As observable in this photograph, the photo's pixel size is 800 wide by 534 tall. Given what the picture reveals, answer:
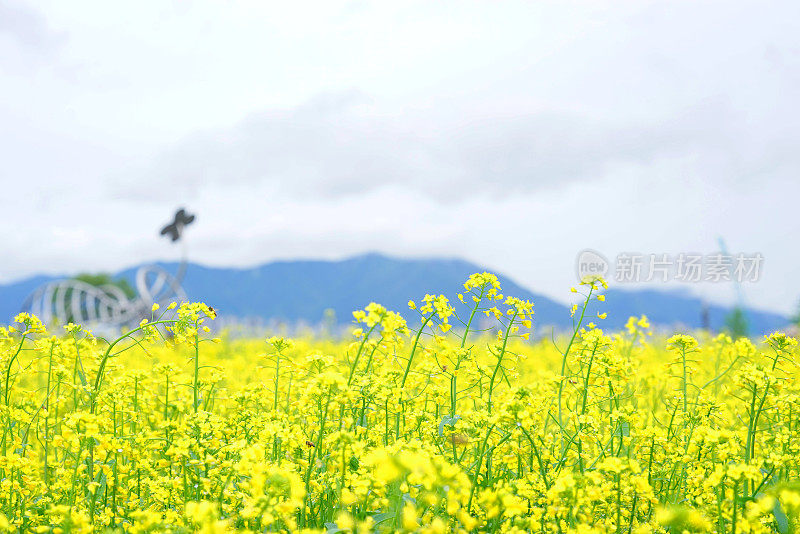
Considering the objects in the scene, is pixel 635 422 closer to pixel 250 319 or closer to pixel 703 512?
pixel 703 512

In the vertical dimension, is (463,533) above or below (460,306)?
below

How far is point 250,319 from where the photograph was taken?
20.6 metres

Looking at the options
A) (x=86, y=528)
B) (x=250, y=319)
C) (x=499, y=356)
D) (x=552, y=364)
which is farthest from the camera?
(x=250, y=319)

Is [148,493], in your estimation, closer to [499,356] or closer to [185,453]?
[185,453]

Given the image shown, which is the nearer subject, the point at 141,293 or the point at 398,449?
the point at 398,449

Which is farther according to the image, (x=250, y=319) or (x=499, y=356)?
(x=250, y=319)

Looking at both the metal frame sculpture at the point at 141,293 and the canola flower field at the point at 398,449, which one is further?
the metal frame sculpture at the point at 141,293

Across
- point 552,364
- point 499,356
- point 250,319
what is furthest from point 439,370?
point 250,319

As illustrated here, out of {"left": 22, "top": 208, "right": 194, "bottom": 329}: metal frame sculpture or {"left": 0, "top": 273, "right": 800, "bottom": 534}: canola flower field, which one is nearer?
{"left": 0, "top": 273, "right": 800, "bottom": 534}: canola flower field

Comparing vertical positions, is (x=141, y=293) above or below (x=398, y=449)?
above

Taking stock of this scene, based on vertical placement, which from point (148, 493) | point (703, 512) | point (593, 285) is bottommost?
point (148, 493)

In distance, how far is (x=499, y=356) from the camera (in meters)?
3.14

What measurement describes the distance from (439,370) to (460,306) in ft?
1.65

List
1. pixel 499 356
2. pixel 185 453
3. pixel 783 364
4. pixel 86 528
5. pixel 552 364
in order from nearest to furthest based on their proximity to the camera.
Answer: pixel 86 528 → pixel 185 453 → pixel 499 356 → pixel 783 364 → pixel 552 364
